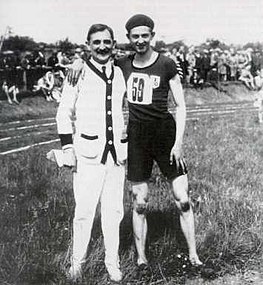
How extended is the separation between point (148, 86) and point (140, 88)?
0.12ft

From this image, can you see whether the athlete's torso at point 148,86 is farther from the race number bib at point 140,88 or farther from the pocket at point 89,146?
the pocket at point 89,146

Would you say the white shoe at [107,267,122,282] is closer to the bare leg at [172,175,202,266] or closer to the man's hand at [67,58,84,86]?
the bare leg at [172,175,202,266]

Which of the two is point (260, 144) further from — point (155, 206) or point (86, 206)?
point (86, 206)

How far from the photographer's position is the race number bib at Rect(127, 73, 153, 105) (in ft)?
7.50

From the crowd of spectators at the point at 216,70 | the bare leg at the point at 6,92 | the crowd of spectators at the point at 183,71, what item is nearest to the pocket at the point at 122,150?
the crowd of spectators at the point at 183,71

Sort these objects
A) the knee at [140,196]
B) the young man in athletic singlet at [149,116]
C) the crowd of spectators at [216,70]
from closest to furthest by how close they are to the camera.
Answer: the young man in athletic singlet at [149,116] → the knee at [140,196] → the crowd of spectators at [216,70]

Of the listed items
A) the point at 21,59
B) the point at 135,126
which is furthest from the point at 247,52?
the point at 21,59

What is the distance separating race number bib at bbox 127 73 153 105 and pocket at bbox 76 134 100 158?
0.26 metres

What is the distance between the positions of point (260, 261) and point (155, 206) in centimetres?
63

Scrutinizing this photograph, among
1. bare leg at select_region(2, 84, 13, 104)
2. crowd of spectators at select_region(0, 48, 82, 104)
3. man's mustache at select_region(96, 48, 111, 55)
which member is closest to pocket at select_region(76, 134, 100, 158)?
man's mustache at select_region(96, 48, 111, 55)

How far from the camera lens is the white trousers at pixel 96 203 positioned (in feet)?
7.32

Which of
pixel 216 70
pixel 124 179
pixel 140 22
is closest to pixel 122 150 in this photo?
pixel 124 179

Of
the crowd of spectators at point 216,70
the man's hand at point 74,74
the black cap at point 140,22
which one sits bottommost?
A: the crowd of spectators at point 216,70

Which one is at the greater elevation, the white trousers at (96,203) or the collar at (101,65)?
the collar at (101,65)
